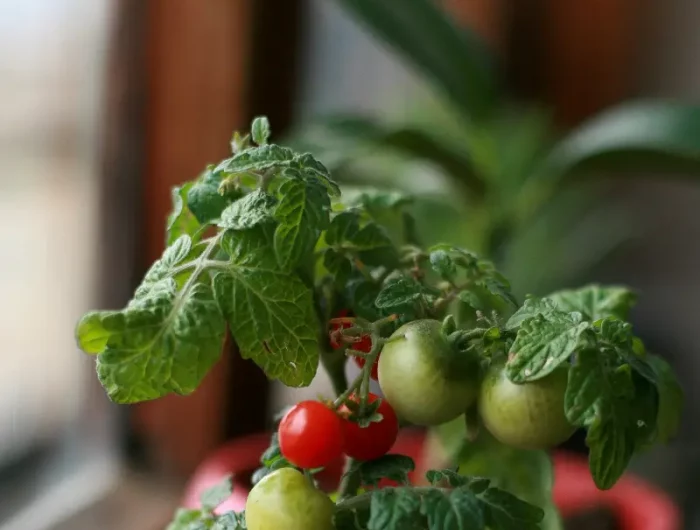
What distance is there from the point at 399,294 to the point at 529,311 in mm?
62

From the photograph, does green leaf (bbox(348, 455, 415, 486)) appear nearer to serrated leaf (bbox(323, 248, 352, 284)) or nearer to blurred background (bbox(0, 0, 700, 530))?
serrated leaf (bbox(323, 248, 352, 284))

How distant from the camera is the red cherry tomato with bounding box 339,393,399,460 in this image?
365mm

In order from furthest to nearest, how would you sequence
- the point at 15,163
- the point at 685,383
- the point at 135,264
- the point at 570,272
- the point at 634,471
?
the point at 685,383, the point at 570,272, the point at 634,471, the point at 135,264, the point at 15,163

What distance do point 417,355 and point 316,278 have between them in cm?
11

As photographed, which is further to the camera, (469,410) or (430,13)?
(430,13)

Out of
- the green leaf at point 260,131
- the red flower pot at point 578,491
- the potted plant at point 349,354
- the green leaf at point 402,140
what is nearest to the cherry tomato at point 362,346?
the potted plant at point 349,354

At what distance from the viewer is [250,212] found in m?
0.34

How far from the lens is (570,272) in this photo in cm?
120

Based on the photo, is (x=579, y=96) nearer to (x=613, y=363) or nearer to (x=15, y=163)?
(x=15, y=163)

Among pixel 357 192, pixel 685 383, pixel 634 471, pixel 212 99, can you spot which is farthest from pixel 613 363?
pixel 685 383

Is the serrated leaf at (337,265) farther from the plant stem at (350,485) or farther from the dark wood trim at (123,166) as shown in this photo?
the dark wood trim at (123,166)

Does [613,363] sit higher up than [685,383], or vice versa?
[613,363]

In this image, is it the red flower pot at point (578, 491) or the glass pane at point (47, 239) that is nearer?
the red flower pot at point (578, 491)

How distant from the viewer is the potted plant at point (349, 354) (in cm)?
32
